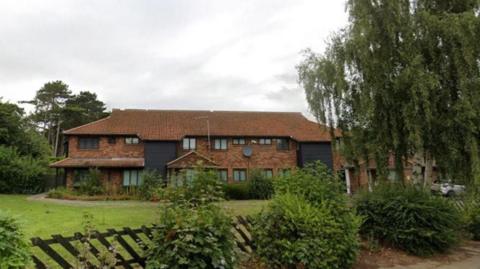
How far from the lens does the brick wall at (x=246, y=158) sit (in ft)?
95.0

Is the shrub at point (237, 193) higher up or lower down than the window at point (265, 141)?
lower down

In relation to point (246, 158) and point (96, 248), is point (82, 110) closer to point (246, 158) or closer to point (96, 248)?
point (246, 158)

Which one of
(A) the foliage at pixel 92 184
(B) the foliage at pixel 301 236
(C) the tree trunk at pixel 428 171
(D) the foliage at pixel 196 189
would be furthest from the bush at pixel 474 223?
(A) the foliage at pixel 92 184

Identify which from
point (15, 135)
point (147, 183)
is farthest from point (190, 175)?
point (15, 135)

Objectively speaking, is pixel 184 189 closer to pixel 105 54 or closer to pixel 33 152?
pixel 105 54

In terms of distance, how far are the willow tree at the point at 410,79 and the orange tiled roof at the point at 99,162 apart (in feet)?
63.6

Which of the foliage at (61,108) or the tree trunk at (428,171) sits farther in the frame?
the foliage at (61,108)

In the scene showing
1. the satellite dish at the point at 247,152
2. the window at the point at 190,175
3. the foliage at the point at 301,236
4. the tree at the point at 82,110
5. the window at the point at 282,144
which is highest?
the tree at the point at 82,110

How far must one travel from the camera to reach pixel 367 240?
938 cm

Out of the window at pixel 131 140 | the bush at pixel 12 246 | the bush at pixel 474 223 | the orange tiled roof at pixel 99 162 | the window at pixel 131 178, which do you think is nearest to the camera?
the bush at pixel 12 246

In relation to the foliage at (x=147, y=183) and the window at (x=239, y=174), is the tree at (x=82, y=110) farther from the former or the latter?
the window at (x=239, y=174)

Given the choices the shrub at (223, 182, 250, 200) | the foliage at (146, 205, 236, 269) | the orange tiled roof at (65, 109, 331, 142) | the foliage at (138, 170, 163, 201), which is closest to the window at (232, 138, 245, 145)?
the orange tiled roof at (65, 109, 331, 142)

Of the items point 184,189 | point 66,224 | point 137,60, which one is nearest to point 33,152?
point 137,60

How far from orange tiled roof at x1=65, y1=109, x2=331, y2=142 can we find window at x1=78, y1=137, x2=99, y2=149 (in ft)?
1.85
